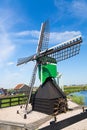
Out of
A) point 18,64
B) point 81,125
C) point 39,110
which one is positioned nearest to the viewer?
point 81,125

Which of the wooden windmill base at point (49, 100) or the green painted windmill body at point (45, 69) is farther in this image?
the green painted windmill body at point (45, 69)

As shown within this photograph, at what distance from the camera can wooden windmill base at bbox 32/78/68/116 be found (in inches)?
596

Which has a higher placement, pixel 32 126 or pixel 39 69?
pixel 39 69

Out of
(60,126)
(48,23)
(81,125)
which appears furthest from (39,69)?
(60,126)

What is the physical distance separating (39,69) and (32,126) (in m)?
6.64

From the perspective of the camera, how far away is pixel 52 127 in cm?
586

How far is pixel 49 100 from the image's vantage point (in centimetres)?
1514

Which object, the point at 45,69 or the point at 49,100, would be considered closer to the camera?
the point at 49,100

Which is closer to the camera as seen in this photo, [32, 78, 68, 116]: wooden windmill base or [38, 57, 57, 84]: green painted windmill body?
[32, 78, 68, 116]: wooden windmill base

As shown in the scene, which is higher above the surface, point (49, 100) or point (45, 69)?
point (45, 69)

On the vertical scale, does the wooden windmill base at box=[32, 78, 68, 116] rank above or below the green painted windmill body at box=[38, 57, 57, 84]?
below

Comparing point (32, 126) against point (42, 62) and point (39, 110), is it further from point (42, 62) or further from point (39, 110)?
point (42, 62)

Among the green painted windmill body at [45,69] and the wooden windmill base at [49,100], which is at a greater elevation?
the green painted windmill body at [45,69]

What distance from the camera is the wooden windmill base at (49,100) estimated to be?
49.6 ft
